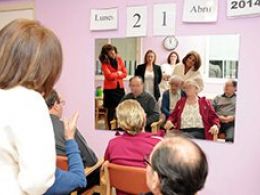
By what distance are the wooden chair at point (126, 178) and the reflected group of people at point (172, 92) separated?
2.97 ft

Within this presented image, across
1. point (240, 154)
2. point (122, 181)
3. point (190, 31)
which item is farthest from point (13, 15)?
point (240, 154)

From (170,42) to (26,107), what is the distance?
1.75 meters

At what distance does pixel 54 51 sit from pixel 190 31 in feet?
5.38

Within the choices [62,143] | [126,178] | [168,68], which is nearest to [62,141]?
[62,143]

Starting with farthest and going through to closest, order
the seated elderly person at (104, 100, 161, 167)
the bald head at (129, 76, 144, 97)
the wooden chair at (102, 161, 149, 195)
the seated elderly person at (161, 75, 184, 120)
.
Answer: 1. the bald head at (129, 76, 144, 97)
2. the seated elderly person at (161, 75, 184, 120)
3. the seated elderly person at (104, 100, 161, 167)
4. the wooden chair at (102, 161, 149, 195)

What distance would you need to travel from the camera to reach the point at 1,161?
83cm

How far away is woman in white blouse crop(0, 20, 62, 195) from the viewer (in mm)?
782

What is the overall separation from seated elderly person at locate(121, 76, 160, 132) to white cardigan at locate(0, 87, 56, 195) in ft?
5.65

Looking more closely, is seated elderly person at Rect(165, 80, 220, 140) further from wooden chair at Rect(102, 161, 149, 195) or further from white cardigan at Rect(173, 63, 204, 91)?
wooden chair at Rect(102, 161, 149, 195)

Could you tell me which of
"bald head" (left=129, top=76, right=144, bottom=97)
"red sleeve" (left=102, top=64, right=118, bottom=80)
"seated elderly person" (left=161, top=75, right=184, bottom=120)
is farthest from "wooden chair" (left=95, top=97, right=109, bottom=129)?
"seated elderly person" (left=161, top=75, right=184, bottom=120)

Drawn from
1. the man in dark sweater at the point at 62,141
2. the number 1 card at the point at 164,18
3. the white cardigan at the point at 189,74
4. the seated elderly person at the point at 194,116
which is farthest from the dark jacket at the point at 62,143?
the number 1 card at the point at 164,18

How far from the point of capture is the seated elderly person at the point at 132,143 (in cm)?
178

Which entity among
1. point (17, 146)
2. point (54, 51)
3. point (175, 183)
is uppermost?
point (54, 51)

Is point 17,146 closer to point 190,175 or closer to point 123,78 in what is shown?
point 190,175
